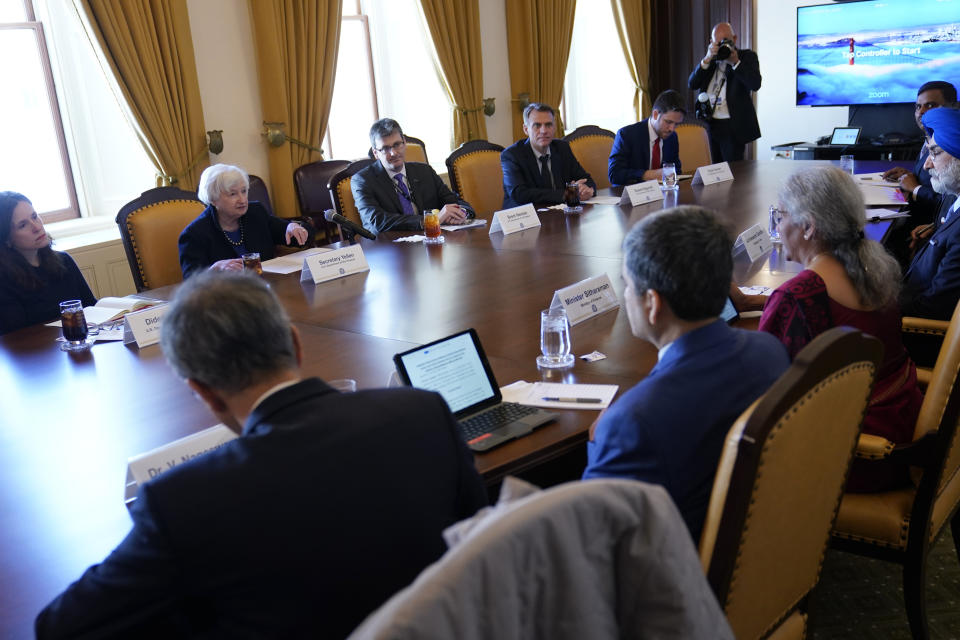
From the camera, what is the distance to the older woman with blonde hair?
3.59 m

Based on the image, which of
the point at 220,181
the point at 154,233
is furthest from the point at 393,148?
the point at 154,233

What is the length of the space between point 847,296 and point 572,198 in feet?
7.60

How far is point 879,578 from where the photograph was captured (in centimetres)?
243

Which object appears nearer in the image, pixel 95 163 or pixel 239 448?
pixel 239 448

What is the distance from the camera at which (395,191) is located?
4477 millimetres

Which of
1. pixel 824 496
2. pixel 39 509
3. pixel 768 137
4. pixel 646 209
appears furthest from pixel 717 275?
pixel 768 137

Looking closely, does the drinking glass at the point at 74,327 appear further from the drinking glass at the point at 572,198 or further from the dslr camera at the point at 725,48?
the dslr camera at the point at 725,48

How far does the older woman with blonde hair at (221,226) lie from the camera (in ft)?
11.8

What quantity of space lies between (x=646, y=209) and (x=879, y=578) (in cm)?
221

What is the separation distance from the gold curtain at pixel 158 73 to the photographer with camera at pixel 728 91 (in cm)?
405

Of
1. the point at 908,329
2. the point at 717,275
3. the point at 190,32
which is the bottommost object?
the point at 908,329

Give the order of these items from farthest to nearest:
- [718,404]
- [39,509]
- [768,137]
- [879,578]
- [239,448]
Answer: [768,137] → [879,578] → [39,509] → [718,404] → [239,448]

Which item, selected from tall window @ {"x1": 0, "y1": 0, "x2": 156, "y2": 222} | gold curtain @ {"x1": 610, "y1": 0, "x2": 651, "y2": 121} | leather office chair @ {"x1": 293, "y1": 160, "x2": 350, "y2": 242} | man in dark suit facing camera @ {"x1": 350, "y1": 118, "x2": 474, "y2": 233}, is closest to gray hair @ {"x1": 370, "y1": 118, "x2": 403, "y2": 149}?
man in dark suit facing camera @ {"x1": 350, "y1": 118, "x2": 474, "y2": 233}

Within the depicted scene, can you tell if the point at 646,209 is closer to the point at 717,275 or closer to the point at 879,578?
the point at 879,578
